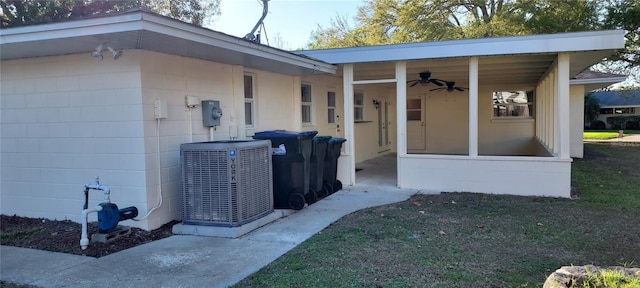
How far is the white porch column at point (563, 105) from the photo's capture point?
6801 mm

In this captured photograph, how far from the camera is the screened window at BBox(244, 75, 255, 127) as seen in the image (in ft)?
23.9

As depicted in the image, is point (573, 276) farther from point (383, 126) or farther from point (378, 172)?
point (383, 126)

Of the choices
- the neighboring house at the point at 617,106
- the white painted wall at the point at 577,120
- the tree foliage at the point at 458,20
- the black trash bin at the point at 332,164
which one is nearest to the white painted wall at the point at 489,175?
the black trash bin at the point at 332,164

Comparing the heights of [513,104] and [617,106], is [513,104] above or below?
below

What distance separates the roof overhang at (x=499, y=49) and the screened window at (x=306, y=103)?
137 cm

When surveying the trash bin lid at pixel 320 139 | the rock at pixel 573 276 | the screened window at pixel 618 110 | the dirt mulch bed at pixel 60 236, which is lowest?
the dirt mulch bed at pixel 60 236

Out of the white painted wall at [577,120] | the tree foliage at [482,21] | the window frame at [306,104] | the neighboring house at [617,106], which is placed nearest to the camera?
the window frame at [306,104]

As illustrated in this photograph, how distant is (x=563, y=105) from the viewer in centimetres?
682

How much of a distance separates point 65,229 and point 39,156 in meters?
1.14

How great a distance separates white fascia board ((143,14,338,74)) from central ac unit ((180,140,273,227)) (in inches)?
47.3

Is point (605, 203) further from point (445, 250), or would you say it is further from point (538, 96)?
point (538, 96)

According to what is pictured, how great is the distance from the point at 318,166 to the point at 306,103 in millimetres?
2742

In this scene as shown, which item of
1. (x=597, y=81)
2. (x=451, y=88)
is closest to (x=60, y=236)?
(x=451, y=88)

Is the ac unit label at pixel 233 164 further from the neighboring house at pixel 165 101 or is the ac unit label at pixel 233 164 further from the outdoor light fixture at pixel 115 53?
the outdoor light fixture at pixel 115 53
